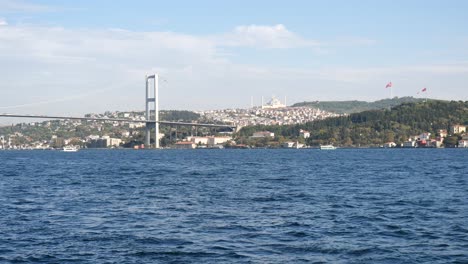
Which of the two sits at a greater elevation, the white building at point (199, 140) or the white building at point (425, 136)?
the white building at point (425, 136)

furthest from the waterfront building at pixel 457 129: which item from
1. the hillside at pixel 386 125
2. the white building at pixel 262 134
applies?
the white building at pixel 262 134

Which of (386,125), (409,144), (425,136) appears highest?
(386,125)

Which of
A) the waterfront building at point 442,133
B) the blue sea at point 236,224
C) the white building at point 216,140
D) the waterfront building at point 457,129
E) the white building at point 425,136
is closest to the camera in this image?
the blue sea at point 236,224

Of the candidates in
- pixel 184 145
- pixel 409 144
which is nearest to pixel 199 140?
pixel 184 145

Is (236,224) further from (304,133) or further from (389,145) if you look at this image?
(304,133)

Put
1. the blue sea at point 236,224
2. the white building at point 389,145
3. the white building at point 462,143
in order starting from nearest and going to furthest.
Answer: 1. the blue sea at point 236,224
2. the white building at point 462,143
3. the white building at point 389,145

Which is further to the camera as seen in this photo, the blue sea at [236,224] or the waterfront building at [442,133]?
the waterfront building at [442,133]

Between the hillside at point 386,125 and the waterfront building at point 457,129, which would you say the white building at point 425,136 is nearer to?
the hillside at point 386,125

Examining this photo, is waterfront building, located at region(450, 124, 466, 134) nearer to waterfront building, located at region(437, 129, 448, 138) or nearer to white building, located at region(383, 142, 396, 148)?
waterfront building, located at region(437, 129, 448, 138)

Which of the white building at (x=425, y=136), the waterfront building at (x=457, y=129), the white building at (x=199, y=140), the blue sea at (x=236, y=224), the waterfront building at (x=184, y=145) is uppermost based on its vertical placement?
the waterfront building at (x=457, y=129)

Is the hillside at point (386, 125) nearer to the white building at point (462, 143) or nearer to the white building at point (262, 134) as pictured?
the white building at point (262, 134)
